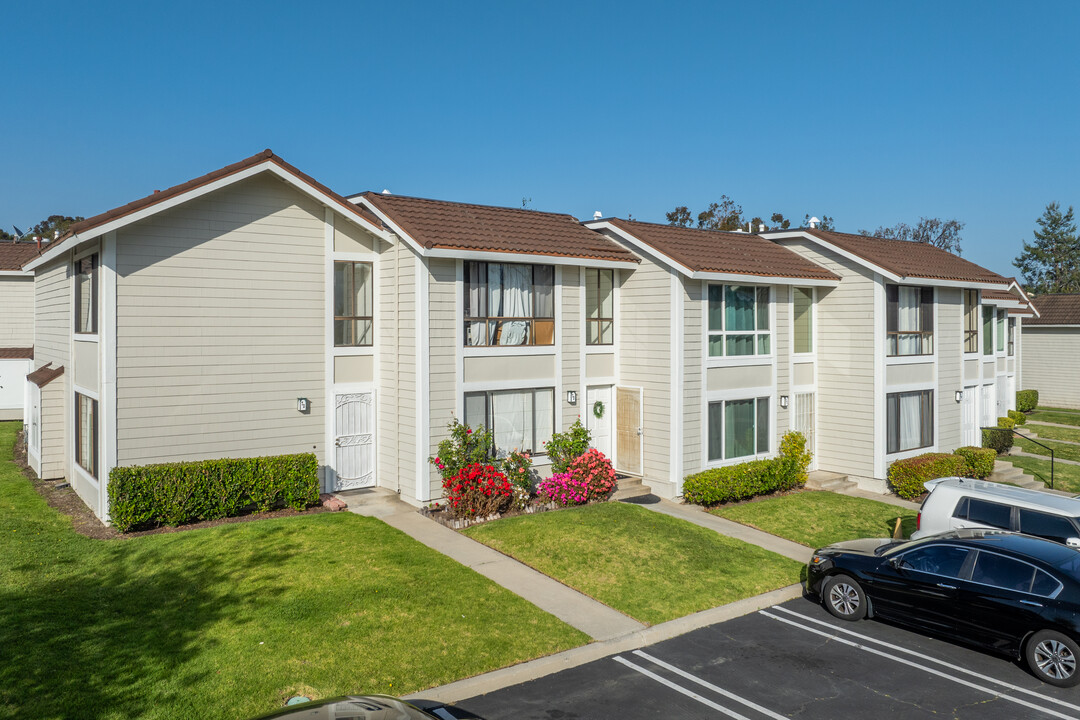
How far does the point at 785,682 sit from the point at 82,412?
14.8 m

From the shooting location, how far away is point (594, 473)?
16750 mm

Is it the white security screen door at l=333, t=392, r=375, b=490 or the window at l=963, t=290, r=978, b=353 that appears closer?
the white security screen door at l=333, t=392, r=375, b=490

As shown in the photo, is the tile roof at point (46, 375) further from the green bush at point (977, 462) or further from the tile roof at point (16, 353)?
the green bush at point (977, 462)

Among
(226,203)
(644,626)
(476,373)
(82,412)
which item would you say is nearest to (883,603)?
(644,626)

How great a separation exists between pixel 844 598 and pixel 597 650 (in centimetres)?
409

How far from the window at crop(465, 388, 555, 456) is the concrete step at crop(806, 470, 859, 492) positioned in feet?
24.8

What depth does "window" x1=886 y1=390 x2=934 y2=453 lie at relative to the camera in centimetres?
2102

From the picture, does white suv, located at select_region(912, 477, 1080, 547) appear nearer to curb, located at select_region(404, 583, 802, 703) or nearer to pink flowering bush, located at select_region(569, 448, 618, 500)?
curb, located at select_region(404, 583, 802, 703)

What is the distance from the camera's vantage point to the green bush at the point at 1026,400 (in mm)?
36784

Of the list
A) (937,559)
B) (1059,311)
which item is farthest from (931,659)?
(1059,311)

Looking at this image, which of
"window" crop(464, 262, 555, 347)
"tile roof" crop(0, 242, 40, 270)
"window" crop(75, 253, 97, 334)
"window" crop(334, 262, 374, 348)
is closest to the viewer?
"window" crop(75, 253, 97, 334)

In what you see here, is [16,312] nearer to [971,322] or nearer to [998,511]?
[998,511]

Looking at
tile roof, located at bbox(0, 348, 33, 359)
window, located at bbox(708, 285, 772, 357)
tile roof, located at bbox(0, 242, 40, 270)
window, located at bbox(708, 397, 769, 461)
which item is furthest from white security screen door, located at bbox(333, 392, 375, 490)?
tile roof, located at bbox(0, 242, 40, 270)

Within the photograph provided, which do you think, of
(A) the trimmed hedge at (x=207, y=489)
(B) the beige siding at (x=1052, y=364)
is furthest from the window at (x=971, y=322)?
(B) the beige siding at (x=1052, y=364)
